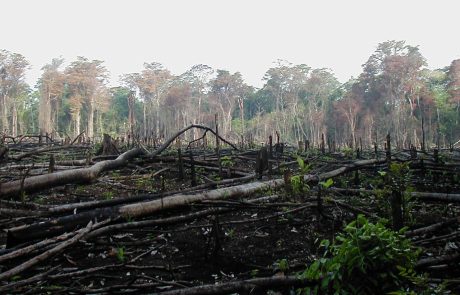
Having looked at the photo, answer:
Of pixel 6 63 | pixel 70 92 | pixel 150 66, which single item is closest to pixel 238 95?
pixel 150 66

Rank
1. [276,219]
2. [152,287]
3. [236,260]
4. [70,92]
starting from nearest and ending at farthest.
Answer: [152,287]
[236,260]
[276,219]
[70,92]

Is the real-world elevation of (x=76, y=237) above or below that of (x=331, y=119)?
below

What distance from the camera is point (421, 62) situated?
39.0 m

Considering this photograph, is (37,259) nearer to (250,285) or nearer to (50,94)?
(250,285)

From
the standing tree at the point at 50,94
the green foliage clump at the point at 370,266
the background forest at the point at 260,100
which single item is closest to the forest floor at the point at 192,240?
the green foliage clump at the point at 370,266

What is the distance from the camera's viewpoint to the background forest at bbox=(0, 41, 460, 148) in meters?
39.0

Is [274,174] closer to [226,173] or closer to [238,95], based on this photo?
[226,173]

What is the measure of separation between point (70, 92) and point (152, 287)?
5558 centimetres

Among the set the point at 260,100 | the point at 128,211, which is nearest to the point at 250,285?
the point at 128,211

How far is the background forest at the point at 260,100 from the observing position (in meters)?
39.0

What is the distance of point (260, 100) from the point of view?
58.9 metres

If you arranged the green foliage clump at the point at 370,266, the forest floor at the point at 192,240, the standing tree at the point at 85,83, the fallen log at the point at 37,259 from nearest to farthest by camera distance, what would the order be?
the green foliage clump at the point at 370,266, the fallen log at the point at 37,259, the forest floor at the point at 192,240, the standing tree at the point at 85,83

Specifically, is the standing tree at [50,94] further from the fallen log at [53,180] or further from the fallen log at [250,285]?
the fallen log at [250,285]

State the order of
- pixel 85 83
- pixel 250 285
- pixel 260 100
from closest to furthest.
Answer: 1. pixel 250 285
2. pixel 85 83
3. pixel 260 100
